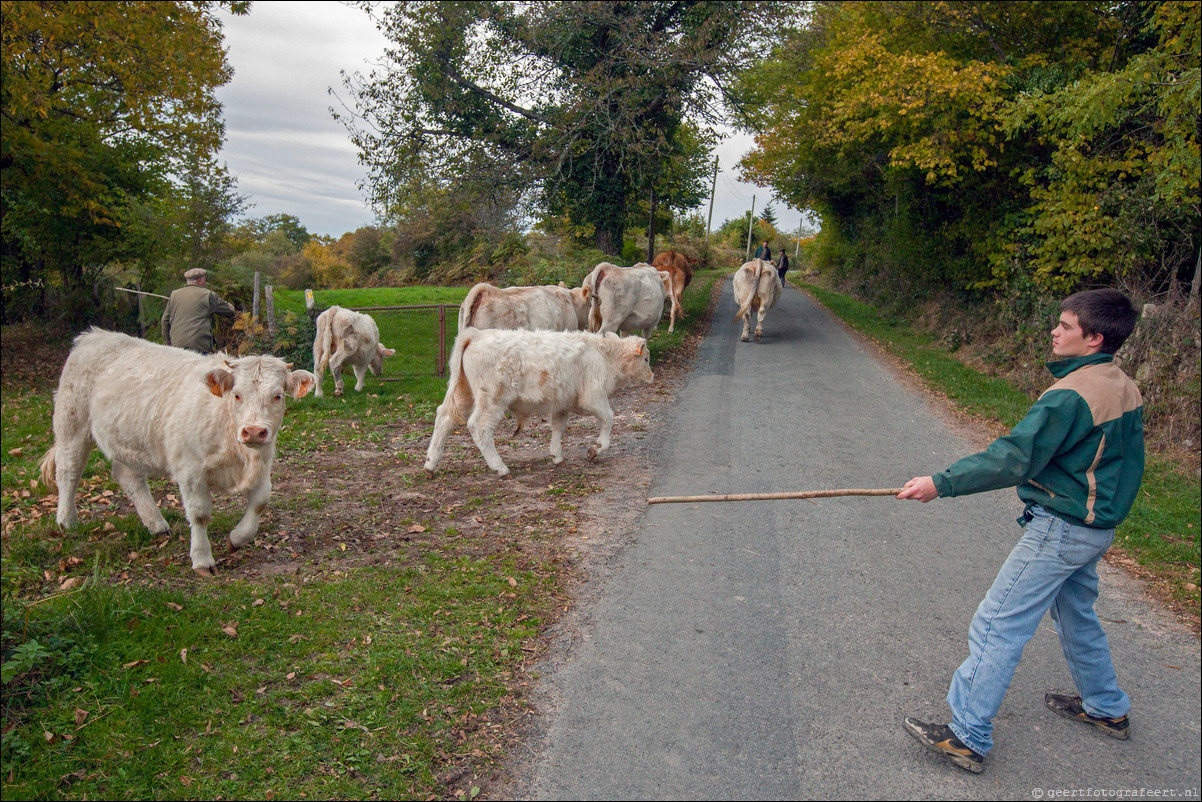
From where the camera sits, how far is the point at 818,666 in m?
4.38

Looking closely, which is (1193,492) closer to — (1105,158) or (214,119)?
(1105,158)

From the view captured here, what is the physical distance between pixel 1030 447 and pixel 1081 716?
163 centimetres

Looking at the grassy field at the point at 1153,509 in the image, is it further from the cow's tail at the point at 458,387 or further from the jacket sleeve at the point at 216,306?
the jacket sleeve at the point at 216,306

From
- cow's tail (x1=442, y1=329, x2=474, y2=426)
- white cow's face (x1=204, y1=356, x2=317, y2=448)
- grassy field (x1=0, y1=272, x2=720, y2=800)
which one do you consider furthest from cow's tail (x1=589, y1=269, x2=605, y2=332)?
white cow's face (x1=204, y1=356, x2=317, y2=448)

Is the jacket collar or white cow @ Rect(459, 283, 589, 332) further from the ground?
the jacket collar

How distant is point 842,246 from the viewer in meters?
35.8

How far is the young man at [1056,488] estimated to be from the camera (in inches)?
130

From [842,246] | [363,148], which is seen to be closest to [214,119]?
[363,148]

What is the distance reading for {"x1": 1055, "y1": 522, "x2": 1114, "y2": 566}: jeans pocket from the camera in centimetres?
337

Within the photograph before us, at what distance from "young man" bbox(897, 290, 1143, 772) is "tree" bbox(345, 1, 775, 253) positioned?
630 inches

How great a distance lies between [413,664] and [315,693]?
1.83ft

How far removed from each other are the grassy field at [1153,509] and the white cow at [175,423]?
6.96 meters

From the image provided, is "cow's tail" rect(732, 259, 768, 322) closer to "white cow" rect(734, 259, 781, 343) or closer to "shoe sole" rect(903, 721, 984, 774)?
"white cow" rect(734, 259, 781, 343)

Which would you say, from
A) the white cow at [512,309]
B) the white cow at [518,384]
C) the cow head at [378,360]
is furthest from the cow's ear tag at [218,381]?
the cow head at [378,360]
